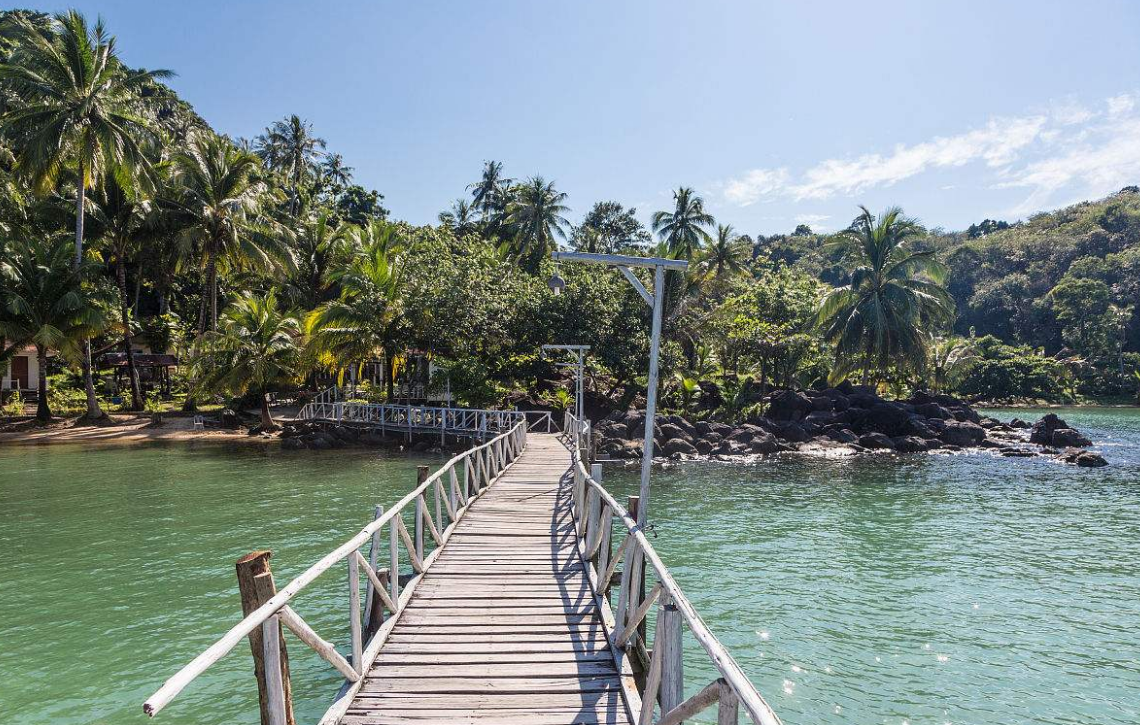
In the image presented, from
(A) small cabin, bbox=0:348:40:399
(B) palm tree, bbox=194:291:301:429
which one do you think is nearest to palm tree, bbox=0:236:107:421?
(B) palm tree, bbox=194:291:301:429

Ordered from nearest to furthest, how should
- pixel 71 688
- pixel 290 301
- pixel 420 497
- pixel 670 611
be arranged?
pixel 670 611
pixel 71 688
pixel 420 497
pixel 290 301

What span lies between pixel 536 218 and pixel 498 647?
48.4 meters

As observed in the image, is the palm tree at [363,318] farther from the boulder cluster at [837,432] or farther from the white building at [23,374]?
the white building at [23,374]

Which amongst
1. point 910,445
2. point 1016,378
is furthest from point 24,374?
point 1016,378

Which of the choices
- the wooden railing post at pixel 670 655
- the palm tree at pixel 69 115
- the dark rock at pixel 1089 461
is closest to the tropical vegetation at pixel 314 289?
the palm tree at pixel 69 115

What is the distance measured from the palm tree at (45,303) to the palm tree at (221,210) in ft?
17.4

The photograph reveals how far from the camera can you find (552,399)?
125 ft

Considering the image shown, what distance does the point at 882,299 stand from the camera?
41.0 metres

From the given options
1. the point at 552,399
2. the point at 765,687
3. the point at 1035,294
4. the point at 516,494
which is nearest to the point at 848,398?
the point at 552,399

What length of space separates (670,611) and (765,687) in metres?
5.34

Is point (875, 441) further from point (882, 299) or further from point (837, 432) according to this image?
point (882, 299)

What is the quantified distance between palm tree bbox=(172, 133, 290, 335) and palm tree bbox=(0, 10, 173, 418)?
11.2 ft

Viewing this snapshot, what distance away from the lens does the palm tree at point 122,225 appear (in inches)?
1427

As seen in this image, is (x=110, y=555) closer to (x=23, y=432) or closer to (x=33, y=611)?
(x=33, y=611)
